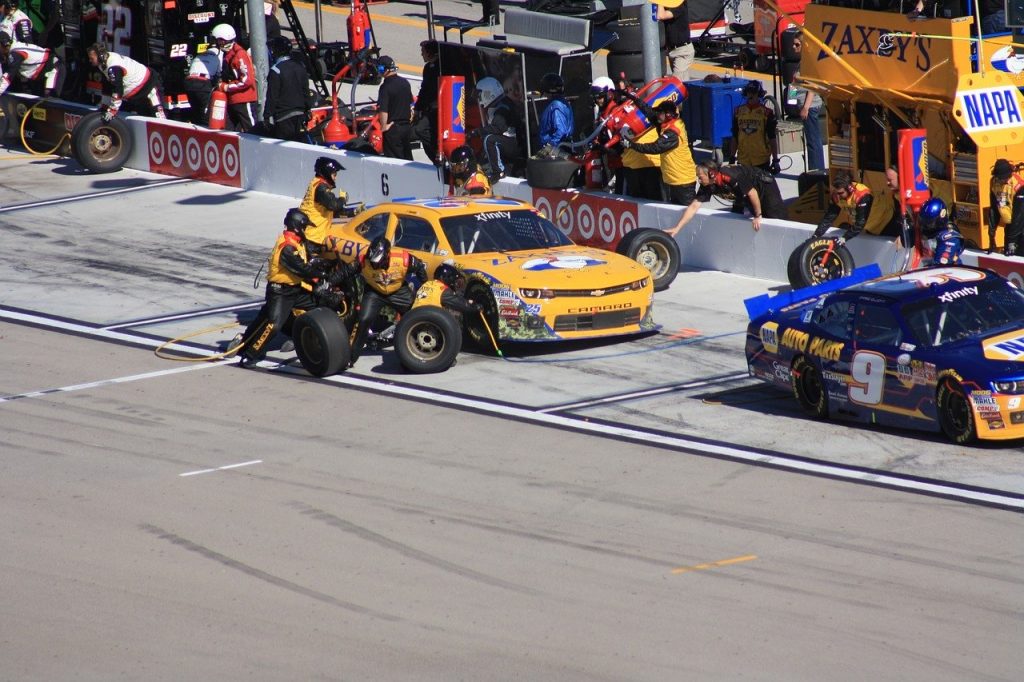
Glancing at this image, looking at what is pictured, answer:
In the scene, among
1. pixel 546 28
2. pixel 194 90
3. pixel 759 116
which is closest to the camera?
pixel 759 116

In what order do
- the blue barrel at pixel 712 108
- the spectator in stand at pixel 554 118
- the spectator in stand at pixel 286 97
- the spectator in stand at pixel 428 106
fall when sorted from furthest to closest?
the spectator in stand at pixel 286 97 < the spectator in stand at pixel 428 106 < the blue barrel at pixel 712 108 < the spectator in stand at pixel 554 118

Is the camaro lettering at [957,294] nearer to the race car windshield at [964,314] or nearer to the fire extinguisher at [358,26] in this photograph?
the race car windshield at [964,314]

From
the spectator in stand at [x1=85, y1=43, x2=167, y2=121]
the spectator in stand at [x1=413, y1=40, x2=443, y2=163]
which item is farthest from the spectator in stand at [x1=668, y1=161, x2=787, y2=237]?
the spectator in stand at [x1=85, y1=43, x2=167, y2=121]

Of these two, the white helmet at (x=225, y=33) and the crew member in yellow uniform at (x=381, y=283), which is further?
the white helmet at (x=225, y=33)

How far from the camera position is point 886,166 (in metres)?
18.9

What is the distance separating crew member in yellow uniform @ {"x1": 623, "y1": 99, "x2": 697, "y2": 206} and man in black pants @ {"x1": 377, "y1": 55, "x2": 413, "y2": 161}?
185 inches

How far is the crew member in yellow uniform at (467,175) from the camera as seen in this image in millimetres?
19312

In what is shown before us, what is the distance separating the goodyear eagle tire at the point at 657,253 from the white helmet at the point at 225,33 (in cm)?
936

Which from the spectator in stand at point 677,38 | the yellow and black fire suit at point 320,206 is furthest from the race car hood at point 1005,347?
the spectator in stand at point 677,38

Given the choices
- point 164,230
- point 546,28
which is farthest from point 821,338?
point 164,230

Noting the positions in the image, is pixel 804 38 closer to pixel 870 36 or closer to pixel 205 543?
pixel 870 36

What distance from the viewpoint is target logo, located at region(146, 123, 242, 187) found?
83.7ft

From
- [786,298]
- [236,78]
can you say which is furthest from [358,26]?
[786,298]

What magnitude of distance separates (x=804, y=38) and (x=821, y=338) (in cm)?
680
